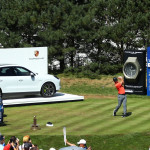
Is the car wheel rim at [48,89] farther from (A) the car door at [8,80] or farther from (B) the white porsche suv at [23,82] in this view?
(A) the car door at [8,80]

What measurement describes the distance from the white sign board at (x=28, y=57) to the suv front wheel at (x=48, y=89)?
2883 millimetres

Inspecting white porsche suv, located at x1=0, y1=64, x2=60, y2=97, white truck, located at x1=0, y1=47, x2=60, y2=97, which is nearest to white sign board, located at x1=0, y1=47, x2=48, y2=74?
white truck, located at x1=0, y1=47, x2=60, y2=97

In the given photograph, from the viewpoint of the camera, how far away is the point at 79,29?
127 ft

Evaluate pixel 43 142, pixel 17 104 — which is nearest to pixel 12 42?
pixel 17 104

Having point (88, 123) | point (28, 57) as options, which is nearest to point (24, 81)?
point (28, 57)

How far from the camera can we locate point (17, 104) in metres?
24.8

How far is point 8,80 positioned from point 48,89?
7.92ft

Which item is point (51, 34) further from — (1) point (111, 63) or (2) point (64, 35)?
(1) point (111, 63)

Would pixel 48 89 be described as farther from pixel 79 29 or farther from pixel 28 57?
pixel 79 29

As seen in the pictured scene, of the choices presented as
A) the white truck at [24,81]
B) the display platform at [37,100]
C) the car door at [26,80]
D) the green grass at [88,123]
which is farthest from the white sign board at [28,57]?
the green grass at [88,123]

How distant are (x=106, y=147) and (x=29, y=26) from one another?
24890mm

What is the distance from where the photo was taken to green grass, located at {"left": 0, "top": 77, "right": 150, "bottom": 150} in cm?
1739

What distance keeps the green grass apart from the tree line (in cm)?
1185

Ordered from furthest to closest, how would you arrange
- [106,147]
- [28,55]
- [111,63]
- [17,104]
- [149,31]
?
[111,63] < [149,31] < [28,55] < [17,104] < [106,147]
